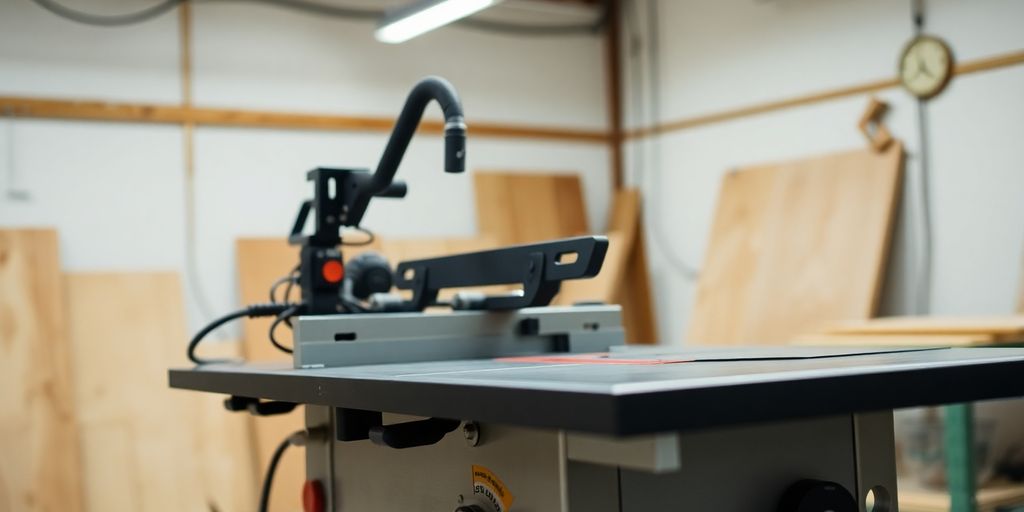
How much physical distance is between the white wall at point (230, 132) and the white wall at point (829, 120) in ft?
1.87

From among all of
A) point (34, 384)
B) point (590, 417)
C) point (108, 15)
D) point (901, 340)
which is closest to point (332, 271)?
point (590, 417)

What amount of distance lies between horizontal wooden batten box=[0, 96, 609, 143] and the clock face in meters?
1.90

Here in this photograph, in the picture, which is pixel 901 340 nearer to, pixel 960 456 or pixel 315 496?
pixel 960 456

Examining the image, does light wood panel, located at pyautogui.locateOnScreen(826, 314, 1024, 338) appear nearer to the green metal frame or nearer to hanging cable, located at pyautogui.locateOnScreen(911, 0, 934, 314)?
the green metal frame

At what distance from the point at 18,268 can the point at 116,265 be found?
41cm

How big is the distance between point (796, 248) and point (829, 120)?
60cm

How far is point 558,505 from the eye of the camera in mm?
1188

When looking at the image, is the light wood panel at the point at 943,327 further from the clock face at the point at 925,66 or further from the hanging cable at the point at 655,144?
the hanging cable at the point at 655,144

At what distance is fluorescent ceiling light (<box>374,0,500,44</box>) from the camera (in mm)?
3893

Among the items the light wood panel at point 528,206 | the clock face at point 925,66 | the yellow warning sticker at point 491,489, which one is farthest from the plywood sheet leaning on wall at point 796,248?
the yellow warning sticker at point 491,489

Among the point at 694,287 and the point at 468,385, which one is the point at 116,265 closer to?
the point at 694,287

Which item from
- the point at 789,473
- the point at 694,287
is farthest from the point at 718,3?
the point at 789,473

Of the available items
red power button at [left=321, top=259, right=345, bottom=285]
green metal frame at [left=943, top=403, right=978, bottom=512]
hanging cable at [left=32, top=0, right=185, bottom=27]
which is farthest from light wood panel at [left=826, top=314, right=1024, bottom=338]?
hanging cable at [left=32, top=0, right=185, bottom=27]

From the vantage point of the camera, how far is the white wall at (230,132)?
4082mm
